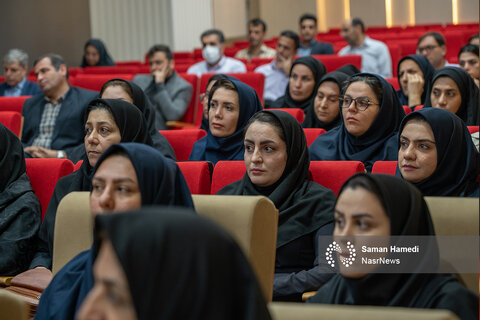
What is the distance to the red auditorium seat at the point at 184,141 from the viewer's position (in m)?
4.50

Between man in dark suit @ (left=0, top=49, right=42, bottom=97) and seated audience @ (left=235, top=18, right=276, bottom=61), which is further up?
seated audience @ (left=235, top=18, right=276, bottom=61)

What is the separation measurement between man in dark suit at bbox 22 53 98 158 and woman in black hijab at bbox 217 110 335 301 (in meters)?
2.63

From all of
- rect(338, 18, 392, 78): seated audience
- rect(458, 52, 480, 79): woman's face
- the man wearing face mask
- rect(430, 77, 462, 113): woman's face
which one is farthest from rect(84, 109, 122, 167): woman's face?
rect(338, 18, 392, 78): seated audience

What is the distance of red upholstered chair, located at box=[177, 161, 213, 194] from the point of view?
10.7 ft

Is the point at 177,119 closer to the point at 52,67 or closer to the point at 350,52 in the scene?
the point at 52,67

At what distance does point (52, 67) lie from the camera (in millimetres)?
5934

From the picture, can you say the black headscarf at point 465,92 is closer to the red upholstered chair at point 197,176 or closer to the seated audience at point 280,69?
the red upholstered chair at point 197,176

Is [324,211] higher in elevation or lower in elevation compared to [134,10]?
lower

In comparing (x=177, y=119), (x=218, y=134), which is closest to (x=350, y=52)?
(x=177, y=119)

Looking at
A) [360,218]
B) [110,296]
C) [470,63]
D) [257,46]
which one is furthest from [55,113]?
[257,46]

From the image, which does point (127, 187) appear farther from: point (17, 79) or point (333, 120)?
point (17, 79)

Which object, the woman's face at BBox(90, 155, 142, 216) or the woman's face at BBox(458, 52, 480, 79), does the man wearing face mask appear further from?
the woman's face at BBox(90, 155, 142, 216)

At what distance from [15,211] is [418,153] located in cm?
174

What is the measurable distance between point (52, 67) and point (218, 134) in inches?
85.1
